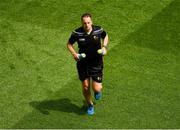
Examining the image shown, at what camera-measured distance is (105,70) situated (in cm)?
1104

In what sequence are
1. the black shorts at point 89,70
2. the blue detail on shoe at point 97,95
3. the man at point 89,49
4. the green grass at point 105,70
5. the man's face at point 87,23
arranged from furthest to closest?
Result: 1. the green grass at point 105,70
2. the blue detail on shoe at point 97,95
3. the black shorts at point 89,70
4. the man at point 89,49
5. the man's face at point 87,23

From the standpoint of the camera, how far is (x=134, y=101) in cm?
973

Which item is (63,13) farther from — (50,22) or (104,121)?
(104,121)

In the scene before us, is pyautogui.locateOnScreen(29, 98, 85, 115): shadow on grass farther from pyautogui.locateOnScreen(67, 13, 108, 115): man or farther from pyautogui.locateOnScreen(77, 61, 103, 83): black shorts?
pyautogui.locateOnScreen(77, 61, 103, 83): black shorts

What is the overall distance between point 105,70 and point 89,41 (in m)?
2.51

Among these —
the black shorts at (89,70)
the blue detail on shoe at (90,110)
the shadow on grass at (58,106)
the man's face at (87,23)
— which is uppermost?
the man's face at (87,23)

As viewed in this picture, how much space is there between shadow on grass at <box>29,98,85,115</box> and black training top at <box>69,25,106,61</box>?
4.88ft

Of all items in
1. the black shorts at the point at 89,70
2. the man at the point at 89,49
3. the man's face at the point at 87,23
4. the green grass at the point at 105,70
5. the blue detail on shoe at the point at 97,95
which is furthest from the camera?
the green grass at the point at 105,70

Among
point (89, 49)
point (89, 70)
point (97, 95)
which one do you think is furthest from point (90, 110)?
point (89, 49)

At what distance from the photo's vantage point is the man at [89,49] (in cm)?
862

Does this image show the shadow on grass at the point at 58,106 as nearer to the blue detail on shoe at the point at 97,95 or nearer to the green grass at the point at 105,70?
the green grass at the point at 105,70

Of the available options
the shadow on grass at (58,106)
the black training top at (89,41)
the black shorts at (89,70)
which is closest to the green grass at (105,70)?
the shadow on grass at (58,106)

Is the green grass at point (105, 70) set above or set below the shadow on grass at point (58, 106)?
above

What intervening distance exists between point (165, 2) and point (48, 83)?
5.77 m
